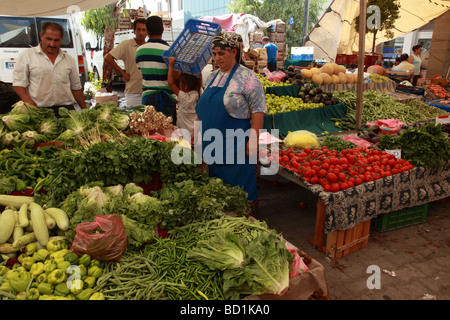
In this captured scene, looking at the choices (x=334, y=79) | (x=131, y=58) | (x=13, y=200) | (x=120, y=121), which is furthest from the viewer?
(x=334, y=79)

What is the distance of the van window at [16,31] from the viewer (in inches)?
332

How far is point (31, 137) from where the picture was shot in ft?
10.7

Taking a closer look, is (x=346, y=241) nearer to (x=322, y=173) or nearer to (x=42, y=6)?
(x=322, y=173)

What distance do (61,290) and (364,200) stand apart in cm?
303

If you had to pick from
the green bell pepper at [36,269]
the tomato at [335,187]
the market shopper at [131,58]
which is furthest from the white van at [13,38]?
the tomato at [335,187]

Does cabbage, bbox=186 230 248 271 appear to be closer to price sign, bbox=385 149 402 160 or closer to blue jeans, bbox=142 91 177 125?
price sign, bbox=385 149 402 160

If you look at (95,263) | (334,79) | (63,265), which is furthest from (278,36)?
(63,265)

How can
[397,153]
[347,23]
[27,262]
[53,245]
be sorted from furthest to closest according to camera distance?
1. [347,23]
2. [397,153]
3. [53,245]
4. [27,262]

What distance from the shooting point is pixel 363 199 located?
11.5 ft

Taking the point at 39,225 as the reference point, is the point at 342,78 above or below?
above

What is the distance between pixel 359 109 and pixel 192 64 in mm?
2873

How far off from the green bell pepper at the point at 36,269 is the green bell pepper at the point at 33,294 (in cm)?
11

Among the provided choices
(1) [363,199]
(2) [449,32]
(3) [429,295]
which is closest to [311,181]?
(1) [363,199]

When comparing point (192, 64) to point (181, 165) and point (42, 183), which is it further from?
point (42, 183)
